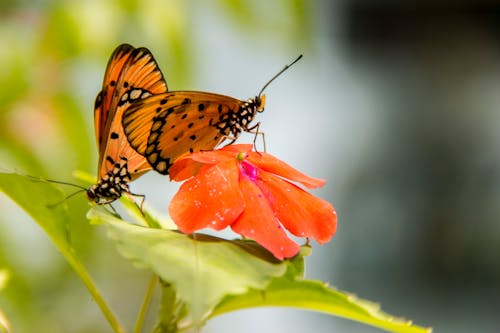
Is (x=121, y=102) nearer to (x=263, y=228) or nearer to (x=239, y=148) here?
(x=239, y=148)

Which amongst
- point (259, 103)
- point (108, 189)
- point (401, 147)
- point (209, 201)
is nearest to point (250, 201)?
point (209, 201)

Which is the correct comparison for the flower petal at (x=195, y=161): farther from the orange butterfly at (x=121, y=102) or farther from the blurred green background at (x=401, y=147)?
the blurred green background at (x=401, y=147)

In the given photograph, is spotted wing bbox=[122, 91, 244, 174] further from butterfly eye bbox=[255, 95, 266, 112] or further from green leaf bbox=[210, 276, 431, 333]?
green leaf bbox=[210, 276, 431, 333]

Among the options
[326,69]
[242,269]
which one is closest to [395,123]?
[326,69]

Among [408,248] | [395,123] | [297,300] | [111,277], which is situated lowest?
[408,248]

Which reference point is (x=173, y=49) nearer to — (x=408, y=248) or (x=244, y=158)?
(x=244, y=158)

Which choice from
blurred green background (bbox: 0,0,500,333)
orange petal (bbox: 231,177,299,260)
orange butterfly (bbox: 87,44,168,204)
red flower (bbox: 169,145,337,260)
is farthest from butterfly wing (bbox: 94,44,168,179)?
blurred green background (bbox: 0,0,500,333)

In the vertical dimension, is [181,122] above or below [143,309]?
above
